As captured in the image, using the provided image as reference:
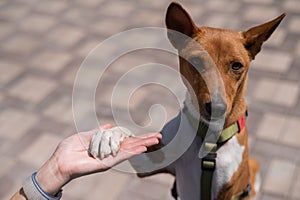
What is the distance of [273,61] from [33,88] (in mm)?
3723

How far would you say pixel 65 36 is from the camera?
26.4ft

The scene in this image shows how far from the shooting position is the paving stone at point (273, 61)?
23.2ft

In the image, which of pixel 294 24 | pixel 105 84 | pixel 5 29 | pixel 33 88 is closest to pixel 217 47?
pixel 105 84

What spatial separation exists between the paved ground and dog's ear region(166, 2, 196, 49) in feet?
8.11

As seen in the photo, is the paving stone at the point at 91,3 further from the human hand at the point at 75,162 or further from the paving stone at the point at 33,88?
the human hand at the point at 75,162

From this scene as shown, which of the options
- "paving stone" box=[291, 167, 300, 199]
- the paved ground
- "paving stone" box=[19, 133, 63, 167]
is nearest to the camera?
"paving stone" box=[291, 167, 300, 199]

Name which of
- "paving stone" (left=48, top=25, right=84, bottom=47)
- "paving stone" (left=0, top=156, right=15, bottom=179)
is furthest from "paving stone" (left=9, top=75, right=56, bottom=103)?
"paving stone" (left=0, top=156, right=15, bottom=179)

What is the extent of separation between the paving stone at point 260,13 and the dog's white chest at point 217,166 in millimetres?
4862

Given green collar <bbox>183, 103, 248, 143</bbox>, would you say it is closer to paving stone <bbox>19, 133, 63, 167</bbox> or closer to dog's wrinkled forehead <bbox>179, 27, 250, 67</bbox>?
dog's wrinkled forehead <bbox>179, 27, 250, 67</bbox>

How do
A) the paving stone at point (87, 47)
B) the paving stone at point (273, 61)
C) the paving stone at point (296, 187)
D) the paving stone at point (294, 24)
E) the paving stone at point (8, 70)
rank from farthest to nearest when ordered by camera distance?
the paving stone at point (294, 24) < the paving stone at point (87, 47) < the paving stone at point (8, 70) < the paving stone at point (273, 61) < the paving stone at point (296, 187)

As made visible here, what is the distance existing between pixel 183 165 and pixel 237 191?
565mm

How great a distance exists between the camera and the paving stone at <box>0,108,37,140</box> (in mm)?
6363

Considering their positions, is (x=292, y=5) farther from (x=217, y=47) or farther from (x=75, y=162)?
(x=75, y=162)

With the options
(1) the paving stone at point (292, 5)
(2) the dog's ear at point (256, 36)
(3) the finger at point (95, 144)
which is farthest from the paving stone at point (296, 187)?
(1) the paving stone at point (292, 5)
